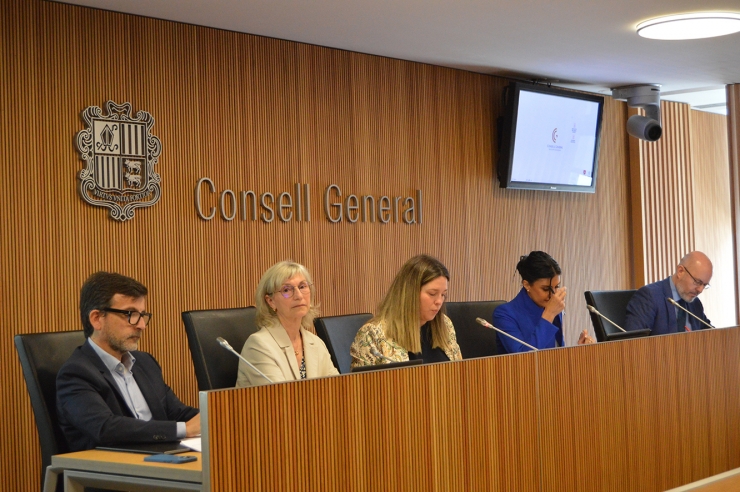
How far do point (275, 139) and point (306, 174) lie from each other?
0.92ft

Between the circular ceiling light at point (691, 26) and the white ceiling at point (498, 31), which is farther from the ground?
the white ceiling at point (498, 31)

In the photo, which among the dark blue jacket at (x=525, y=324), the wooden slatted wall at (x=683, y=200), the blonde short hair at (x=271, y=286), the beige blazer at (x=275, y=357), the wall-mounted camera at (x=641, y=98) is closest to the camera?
the beige blazer at (x=275, y=357)

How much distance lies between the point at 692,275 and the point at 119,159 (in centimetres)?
297

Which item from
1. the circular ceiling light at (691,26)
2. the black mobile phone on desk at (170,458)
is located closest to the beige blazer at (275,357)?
the black mobile phone on desk at (170,458)

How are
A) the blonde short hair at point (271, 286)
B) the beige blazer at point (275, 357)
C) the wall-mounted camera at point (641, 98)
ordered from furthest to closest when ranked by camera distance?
the wall-mounted camera at point (641, 98) → the blonde short hair at point (271, 286) → the beige blazer at point (275, 357)

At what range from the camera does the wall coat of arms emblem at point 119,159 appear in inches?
167

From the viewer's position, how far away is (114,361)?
9.65 ft

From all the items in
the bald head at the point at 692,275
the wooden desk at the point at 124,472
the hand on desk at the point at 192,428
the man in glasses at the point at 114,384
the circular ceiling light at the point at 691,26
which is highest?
the circular ceiling light at the point at 691,26

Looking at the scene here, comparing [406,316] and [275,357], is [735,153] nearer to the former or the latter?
[406,316]

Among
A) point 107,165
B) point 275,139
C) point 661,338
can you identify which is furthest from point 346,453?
point 275,139

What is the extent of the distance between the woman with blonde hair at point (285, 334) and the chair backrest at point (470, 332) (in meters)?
0.77

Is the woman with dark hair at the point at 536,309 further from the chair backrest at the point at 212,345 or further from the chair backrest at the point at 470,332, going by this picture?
the chair backrest at the point at 212,345

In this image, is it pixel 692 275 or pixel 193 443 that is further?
pixel 692 275

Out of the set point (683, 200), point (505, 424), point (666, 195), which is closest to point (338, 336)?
point (505, 424)
